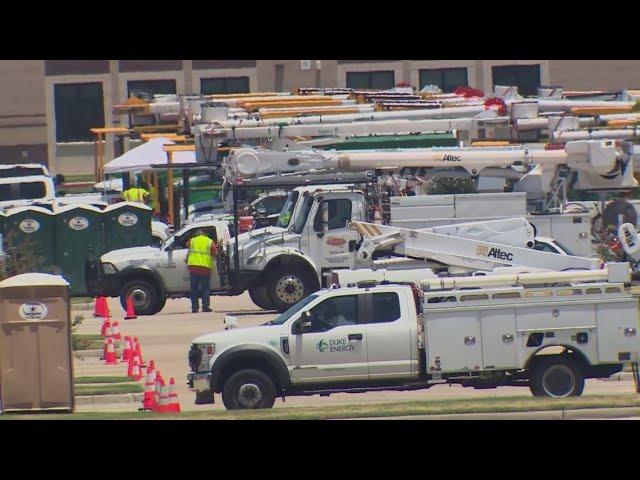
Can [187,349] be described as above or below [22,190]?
below

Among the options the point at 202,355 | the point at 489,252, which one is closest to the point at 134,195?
the point at 489,252

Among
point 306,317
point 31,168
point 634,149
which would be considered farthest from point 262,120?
point 31,168

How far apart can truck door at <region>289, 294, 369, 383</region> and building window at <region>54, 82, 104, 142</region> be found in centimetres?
4304

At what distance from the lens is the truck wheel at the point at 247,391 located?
15625 millimetres

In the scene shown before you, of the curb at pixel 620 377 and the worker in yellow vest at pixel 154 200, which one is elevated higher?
the worker in yellow vest at pixel 154 200

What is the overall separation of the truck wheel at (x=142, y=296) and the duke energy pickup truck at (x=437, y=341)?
31.1ft

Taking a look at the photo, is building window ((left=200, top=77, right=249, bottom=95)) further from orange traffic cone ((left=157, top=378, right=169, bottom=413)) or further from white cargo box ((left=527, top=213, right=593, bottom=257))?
orange traffic cone ((left=157, top=378, right=169, bottom=413))

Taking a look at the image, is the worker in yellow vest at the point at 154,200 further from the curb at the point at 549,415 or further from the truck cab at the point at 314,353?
the curb at the point at 549,415

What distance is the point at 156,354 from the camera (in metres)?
20.9

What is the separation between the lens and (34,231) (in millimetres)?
28781

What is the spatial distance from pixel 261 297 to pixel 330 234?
1.77m

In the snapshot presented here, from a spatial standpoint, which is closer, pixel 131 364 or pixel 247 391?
pixel 247 391

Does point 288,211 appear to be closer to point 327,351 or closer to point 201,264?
point 201,264

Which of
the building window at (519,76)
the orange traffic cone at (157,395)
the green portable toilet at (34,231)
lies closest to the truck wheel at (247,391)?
the orange traffic cone at (157,395)
